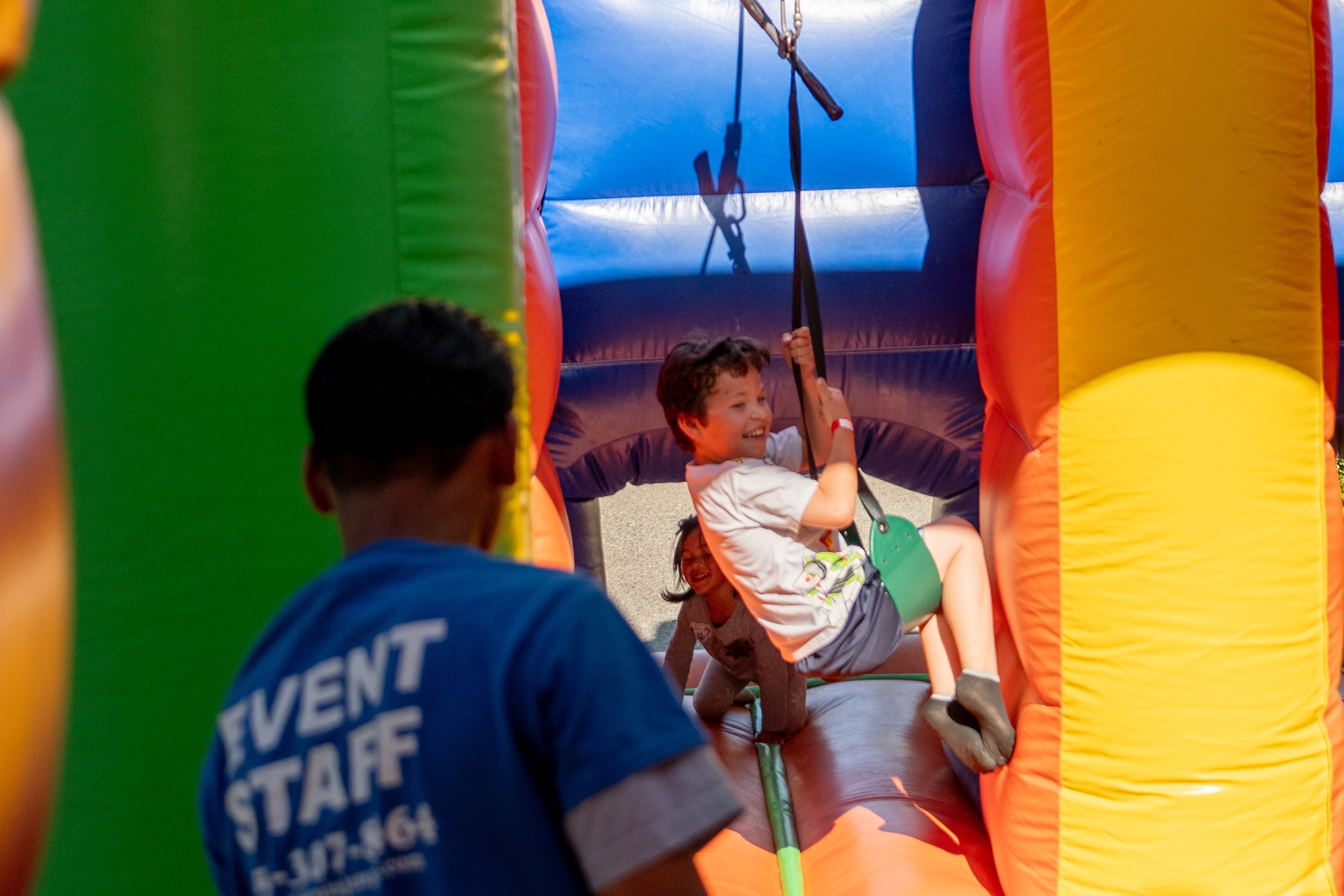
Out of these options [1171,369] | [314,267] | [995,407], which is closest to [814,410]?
[995,407]

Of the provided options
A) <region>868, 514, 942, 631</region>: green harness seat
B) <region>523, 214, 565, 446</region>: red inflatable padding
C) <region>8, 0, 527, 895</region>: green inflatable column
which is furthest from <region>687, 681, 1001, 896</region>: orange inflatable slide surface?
<region>8, 0, 527, 895</region>: green inflatable column

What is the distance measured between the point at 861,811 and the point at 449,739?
159 centimetres

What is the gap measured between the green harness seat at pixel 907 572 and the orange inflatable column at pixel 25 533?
129 centimetres

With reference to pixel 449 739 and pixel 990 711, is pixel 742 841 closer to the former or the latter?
pixel 990 711

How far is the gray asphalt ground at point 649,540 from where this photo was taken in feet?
15.4

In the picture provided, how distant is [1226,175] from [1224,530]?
479 mm

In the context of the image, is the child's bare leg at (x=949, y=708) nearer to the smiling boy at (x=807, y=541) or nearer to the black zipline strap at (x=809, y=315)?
the smiling boy at (x=807, y=541)

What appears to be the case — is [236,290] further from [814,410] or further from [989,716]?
[989,716]

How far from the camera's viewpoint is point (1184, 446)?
157cm

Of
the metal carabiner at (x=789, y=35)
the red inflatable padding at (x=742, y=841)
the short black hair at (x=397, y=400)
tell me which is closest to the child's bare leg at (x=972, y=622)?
the red inflatable padding at (x=742, y=841)

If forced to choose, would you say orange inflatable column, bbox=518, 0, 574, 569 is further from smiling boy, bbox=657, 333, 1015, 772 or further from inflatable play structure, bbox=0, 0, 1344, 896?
smiling boy, bbox=657, 333, 1015, 772

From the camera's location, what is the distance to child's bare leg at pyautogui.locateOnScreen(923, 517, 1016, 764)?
183 cm

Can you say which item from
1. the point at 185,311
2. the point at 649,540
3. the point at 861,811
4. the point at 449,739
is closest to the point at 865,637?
the point at 861,811

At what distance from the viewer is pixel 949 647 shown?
1.99 m
